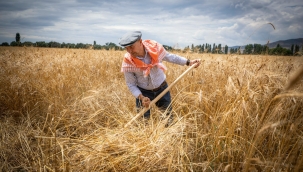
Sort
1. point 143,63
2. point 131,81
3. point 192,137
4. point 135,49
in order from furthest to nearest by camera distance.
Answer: point 131,81 < point 143,63 < point 135,49 < point 192,137

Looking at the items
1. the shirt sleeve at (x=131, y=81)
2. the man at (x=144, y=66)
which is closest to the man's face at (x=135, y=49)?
the man at (x=144, y=66)

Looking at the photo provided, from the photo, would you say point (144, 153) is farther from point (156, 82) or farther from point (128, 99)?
point (128, 99)

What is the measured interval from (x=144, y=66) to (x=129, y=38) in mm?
422

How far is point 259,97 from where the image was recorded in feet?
5.70

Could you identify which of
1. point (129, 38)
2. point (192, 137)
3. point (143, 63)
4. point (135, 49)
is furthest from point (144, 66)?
point (192, 137)

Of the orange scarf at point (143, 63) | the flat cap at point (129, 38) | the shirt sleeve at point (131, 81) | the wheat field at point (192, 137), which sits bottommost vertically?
the wheat field at point (192, 137)

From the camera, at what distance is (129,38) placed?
195 centimetres

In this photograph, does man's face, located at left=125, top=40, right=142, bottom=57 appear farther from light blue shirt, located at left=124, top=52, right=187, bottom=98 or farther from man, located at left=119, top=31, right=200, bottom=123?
light blue shirt, located at left=124, top=52, right=187, bottom=98

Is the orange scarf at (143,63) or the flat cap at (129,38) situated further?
the orange scarf at (143,63)

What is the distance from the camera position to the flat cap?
192cm

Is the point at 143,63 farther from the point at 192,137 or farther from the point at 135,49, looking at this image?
the point at 192,137

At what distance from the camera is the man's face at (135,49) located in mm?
2055

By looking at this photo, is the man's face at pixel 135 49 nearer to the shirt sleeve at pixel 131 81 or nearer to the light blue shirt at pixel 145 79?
the light blue shirt at pixel 145 79

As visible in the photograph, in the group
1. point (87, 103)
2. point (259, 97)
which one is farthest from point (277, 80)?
point (87, 103)
